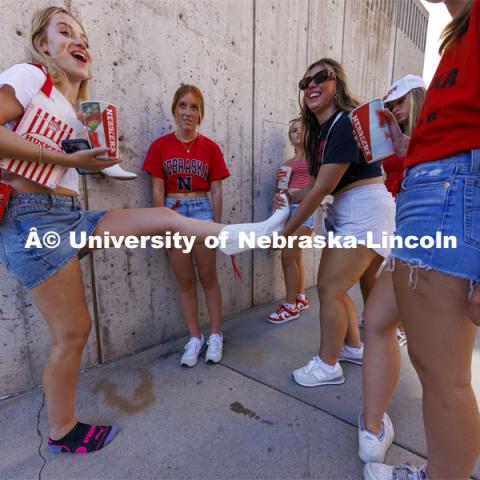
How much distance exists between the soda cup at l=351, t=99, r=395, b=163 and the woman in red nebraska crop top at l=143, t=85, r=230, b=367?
1.29 m

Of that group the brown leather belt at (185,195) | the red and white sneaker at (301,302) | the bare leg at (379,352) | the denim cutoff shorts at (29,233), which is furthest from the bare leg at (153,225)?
the red and white sneaker at (301,302)

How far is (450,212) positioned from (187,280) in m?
1.94

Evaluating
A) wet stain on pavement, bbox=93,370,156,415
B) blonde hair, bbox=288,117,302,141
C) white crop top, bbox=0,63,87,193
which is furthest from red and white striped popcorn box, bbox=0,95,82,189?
blonde hair, bbox=288,117,302,141

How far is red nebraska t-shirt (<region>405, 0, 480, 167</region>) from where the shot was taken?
2.92 ft

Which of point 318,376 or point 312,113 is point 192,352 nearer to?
point 318,376

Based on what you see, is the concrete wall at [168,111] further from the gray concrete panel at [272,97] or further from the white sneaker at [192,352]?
the white sneaker at [192,352]

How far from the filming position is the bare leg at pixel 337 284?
2010 mm

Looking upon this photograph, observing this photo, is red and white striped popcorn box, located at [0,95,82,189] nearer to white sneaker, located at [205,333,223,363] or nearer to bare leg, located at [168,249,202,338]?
bare leg, located at [168,249,202,338]

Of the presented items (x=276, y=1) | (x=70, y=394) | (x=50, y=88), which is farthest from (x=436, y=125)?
(x=276, y=1)

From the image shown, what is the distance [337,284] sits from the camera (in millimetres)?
2053

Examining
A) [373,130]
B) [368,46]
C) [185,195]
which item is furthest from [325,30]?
[373,130]

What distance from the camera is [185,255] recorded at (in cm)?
252

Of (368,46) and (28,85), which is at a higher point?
(368,46)

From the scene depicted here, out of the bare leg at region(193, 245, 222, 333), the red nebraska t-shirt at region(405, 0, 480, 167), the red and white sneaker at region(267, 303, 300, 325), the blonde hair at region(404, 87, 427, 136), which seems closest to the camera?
the red nebraska t-shirt at region(405, 0, 480, 167)
